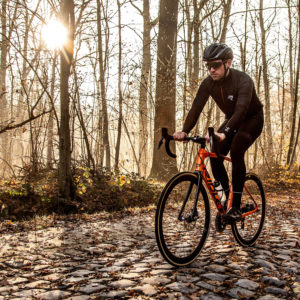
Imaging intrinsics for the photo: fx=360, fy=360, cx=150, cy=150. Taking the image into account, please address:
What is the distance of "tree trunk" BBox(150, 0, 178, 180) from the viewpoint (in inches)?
475

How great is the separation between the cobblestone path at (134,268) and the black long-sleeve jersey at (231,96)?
156 cm

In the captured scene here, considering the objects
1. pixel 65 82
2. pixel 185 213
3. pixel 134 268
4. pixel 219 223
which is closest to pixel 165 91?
pixel 65 82

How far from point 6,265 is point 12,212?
4030mm

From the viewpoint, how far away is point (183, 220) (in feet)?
12.6

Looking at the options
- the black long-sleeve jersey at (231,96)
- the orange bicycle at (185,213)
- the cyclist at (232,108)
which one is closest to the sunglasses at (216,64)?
the cyclist at (232,108)

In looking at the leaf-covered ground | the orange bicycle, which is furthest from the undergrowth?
the orange bicycle

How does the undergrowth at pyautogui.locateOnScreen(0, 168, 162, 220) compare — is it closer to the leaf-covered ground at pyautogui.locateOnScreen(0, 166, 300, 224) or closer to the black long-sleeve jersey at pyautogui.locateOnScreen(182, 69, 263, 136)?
the leaf-covered ground at pyautogui.locateOnScreen(0, 166, 300, 224)

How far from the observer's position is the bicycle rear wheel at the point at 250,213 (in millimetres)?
4621

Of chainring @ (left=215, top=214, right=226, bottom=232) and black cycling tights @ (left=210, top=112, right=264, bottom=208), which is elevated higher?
black cycling tights @ (left=210, top=112, right=264, bottom=208)

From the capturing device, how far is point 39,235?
5512 millimetres

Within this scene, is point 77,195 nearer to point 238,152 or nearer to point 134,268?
point 134,268

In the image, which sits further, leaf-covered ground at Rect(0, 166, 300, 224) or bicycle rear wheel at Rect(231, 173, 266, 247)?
leaf-covered ground at Rect(0, 166, 300, 224)

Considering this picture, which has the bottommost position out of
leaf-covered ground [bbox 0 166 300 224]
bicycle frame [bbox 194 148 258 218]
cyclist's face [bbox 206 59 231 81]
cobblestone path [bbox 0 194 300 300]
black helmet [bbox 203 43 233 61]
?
cobblestone path [bbox 0 194 300 300]

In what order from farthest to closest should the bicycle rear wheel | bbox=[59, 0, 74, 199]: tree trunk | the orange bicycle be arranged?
1. bbox=[59, 0, 74, 199]: tree trunk
2. the bicycle rear wheel
3. the orange bicycle
